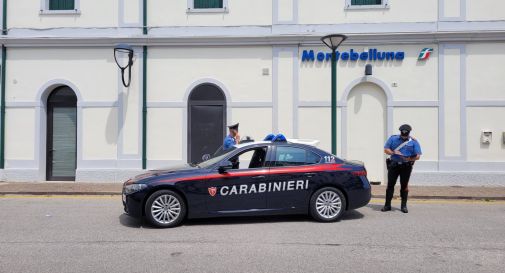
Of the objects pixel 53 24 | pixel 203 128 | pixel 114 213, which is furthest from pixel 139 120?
pixel 114 213

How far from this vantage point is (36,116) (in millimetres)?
12883

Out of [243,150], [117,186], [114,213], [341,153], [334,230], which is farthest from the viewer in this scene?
[341,153]

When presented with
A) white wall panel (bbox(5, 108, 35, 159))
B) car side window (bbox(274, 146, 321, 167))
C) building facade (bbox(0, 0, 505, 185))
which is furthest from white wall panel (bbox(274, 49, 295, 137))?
white wall panel (bbox(5, 108, 35, 159))

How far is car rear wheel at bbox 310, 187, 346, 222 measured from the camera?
7309 millimetres

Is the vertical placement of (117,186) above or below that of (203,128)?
below

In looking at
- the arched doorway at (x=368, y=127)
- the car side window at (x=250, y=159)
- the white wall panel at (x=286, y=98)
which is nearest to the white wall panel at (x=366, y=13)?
the white wall panel at (x=286, y=98)

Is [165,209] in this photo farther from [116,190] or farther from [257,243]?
[116,190]

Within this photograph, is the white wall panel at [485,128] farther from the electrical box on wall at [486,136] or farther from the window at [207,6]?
the window at [207,6]

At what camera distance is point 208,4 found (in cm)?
Answer: 1290

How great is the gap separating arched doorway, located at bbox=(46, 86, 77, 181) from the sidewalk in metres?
1.11

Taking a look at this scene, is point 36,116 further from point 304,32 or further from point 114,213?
point 304,32

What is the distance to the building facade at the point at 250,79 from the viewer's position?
12258mm

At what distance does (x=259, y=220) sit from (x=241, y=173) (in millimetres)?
1032

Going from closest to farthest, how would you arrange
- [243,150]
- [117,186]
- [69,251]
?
1. [69,251]
2. [243,150]
3. [117,186]
